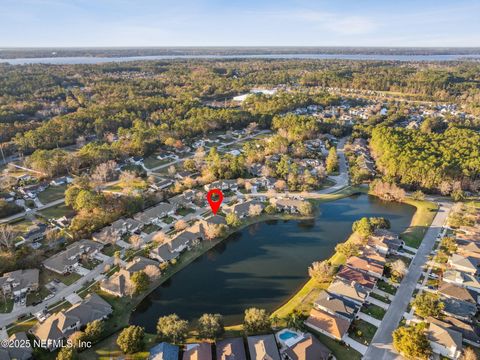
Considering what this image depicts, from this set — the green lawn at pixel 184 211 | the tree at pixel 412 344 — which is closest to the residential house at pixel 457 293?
the tree at pixel 412 344

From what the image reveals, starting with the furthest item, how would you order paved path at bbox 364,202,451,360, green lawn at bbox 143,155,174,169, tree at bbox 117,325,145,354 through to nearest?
green lawn at bbox 143,155,174,169, paved path at bbox 364,202,451,360, tree at bbox 117,325,145,354

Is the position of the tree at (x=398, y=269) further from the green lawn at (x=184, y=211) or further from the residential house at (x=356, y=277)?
the green lawn at (x=184, y=211)

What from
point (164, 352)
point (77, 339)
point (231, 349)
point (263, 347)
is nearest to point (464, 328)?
point (263, 347)

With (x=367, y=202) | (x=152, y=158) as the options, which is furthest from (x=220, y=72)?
(x=367, y=202)

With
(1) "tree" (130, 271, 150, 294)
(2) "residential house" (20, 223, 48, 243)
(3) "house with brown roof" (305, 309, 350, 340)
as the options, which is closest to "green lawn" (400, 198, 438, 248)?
(3) "house with brown roof" (305, 309, 350, 340)

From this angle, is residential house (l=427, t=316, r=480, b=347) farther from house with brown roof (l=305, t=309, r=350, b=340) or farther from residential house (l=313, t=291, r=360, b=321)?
house with brown roof (l=305, t=309, r=350, b=340)

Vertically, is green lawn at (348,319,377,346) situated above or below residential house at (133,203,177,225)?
below

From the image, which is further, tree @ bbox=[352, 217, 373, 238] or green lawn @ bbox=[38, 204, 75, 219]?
green lawn @ bbox=[38, 204, 75, 219]
